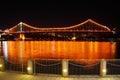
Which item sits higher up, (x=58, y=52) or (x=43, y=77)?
(x=43, y=77)

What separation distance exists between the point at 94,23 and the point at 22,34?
94.8ft

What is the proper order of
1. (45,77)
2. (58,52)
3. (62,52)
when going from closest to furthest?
(45,77)
(58,52)
(62,52)

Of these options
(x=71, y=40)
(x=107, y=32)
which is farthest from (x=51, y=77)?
(x=71, y=40)

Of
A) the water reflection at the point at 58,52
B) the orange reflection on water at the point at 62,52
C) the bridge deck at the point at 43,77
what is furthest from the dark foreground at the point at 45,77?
the orange reflection on water at the point at 62,52

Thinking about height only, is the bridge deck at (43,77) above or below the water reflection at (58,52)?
above

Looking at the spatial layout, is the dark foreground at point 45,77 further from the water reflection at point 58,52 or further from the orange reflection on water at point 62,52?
the orange reflection on water at point 62,52

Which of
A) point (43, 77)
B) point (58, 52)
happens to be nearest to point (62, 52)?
point (58, 52)

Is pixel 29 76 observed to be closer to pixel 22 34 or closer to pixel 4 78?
pixel 4 78

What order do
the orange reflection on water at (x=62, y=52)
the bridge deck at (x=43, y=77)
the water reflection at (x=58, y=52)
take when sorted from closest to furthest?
the bridge deck at (x=43, y=77) < the water reflection at (x=58, y=52) < the orange reflection on water at (x=62, y=52)

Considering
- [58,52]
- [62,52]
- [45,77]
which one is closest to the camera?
[45,77]

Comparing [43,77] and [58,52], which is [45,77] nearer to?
[43,77]

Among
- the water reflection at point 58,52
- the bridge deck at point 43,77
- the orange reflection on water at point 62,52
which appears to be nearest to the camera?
the bridge deck at point 43,77

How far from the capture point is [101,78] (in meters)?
11.5

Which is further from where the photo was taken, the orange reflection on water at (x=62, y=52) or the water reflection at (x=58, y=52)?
the orange reflection on water at (x=62, y=52)
